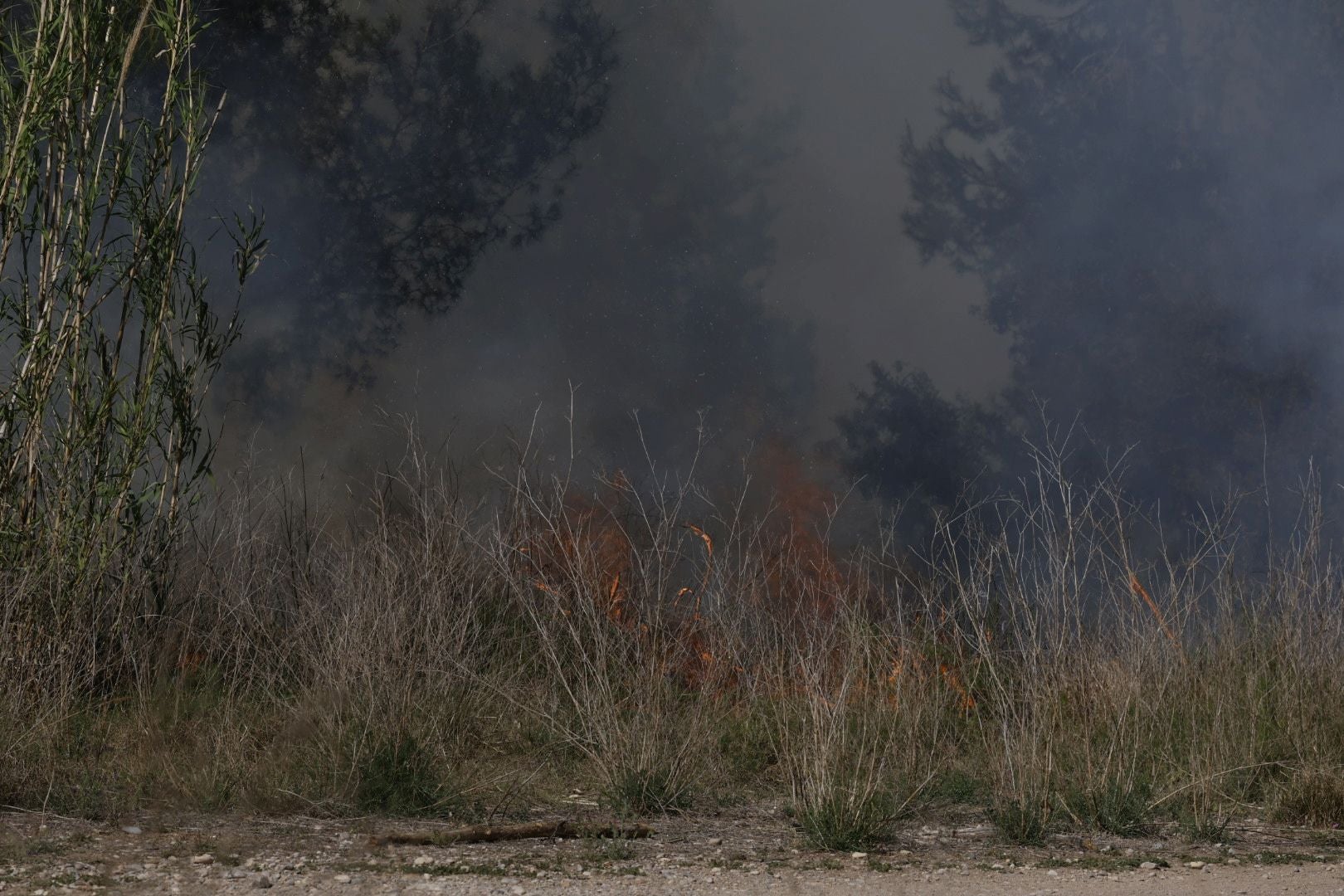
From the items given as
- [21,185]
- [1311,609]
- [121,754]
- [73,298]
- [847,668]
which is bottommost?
[121,754]

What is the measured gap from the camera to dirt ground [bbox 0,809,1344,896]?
3137 millimetres

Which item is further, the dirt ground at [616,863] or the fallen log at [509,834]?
the fallen log at [509,834]

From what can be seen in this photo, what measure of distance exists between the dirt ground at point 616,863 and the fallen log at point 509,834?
0.15ft

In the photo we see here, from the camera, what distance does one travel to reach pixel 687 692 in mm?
5281

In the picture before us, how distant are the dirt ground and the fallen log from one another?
5 centimetres

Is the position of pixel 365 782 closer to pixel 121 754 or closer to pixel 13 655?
pixel 121 754

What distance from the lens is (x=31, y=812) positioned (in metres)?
3.75

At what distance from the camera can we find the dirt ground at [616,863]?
3137 millimetres

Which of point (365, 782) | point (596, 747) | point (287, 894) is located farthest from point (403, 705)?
point (287, 894)

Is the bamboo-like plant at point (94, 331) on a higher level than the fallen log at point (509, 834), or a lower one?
higher

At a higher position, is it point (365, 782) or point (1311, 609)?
point (1311, 609)

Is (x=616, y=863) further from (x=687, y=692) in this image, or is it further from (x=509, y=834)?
(x=687, y=692)

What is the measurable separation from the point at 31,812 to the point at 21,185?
2.51 m

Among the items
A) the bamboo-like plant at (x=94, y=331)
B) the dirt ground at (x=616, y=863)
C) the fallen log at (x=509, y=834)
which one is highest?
the bamboo-like plant at (x=94, y=331)
